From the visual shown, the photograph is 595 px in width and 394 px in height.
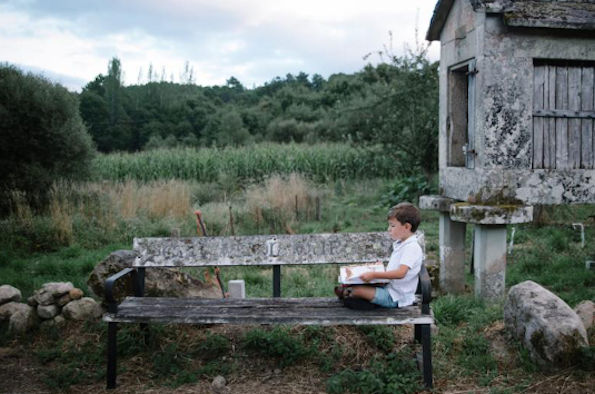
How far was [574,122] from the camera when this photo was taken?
19.4 feet

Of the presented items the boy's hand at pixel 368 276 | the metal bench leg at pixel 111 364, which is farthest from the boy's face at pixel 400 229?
the metal bench leg at pixel 111 364

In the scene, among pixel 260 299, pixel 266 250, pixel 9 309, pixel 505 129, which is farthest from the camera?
pixel 505 129

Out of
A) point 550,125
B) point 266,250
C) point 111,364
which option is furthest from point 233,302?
point 550,125

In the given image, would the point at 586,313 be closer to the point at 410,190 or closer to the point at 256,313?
the point at 256,313

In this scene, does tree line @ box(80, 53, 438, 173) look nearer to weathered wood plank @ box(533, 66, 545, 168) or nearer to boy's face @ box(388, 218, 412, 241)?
weathered wood plank @ box(533, 66, 545, 168)

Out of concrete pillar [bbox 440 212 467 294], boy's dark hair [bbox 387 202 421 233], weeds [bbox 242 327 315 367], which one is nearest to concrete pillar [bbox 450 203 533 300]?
concrete pillar [bbox 440 212 467 294]

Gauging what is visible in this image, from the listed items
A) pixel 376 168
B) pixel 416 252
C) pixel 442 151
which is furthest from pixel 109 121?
pixel 416 252

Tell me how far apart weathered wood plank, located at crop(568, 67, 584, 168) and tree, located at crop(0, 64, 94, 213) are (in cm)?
1049

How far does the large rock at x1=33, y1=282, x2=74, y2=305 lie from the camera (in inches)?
212

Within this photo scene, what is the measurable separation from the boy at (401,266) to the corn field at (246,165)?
1242 centimetres

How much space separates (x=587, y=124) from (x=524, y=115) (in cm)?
76

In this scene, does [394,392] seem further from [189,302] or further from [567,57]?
[567,57]

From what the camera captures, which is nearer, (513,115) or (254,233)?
(513,115)

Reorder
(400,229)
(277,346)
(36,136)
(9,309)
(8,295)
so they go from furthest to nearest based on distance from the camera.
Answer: (36,136)
(8,295)
(9,309)
(277,346)
(400,229)
